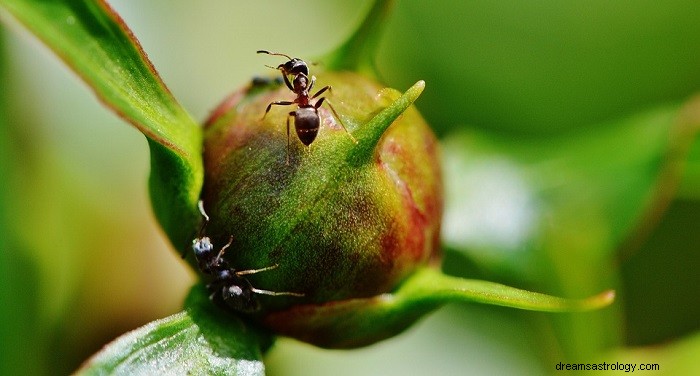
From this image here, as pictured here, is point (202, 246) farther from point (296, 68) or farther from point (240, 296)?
point (296, 68)

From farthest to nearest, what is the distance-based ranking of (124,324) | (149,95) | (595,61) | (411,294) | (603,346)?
(595,61) → (124,324) → (603,346) → (411,294) → (149,95)

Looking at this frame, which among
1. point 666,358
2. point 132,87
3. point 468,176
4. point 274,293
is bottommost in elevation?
point 666,358

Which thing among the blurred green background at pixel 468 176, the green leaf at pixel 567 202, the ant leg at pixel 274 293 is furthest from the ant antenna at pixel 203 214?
the green leaf at pixel 567 202

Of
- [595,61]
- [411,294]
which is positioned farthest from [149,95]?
[595,61]

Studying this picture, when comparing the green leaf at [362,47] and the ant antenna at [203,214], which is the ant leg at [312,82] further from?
the ant antenna at [203,214]

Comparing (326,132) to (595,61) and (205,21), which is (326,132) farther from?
(595,61)

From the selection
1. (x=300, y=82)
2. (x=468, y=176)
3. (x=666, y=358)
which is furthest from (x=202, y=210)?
(x=666, y=358)
